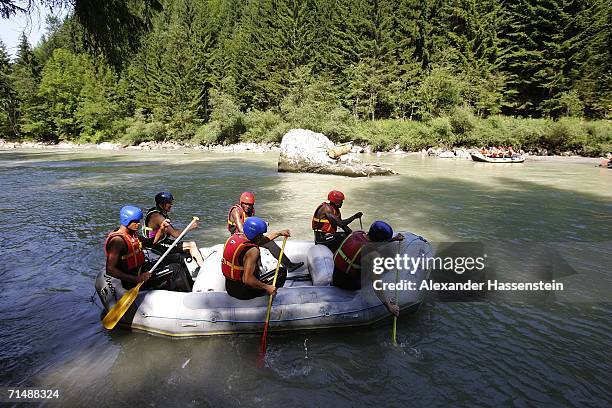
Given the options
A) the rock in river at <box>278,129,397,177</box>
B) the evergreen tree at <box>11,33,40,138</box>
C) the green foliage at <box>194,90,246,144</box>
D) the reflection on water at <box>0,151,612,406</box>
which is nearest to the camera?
the reflection on water at <box>0,151,612,406</box>

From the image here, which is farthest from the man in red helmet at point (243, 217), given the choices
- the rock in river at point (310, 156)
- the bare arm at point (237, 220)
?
the rock in river at point (310, 156)

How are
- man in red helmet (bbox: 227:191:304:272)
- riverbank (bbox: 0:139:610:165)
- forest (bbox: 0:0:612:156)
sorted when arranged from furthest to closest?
forest (bbox: 0:0:612:156) → riverbank (bbox: 0:139:610:165) → man in red helmet (bbox: 227:191:304:272)

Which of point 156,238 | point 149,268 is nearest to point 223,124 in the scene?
point 156,238

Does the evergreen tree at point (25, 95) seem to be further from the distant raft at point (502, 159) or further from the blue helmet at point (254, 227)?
the blue helmet at point (254, 227)

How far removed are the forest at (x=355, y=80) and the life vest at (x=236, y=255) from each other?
21559 mm

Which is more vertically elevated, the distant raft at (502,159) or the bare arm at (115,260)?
the distant raft at (502,159)

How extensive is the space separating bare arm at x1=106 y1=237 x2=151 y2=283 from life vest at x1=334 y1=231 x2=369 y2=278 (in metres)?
2.40

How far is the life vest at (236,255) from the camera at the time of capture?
171 inches

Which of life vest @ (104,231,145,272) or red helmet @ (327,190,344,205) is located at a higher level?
red helmet @ (327,190,344,205)

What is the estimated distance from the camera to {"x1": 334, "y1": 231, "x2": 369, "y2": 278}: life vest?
4535mm

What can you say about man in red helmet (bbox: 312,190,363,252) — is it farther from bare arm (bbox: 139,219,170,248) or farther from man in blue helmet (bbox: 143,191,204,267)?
bare arm (bbox: 139,219,170,248)

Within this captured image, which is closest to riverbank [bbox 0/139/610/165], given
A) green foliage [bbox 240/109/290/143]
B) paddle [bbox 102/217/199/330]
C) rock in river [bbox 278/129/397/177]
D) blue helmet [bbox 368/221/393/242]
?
green foliage [bbox 240/109/290/143]

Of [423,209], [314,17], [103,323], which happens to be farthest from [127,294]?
A: [314,17]

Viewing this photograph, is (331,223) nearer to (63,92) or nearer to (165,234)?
(165,234)
